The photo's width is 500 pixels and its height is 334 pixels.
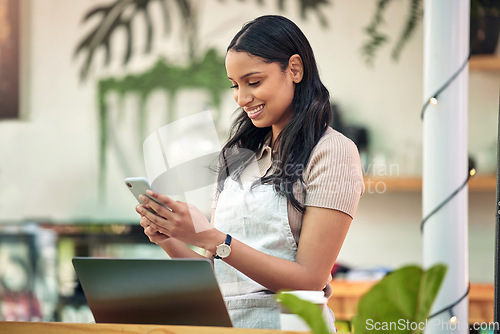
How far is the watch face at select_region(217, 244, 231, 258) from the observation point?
1.07 meters

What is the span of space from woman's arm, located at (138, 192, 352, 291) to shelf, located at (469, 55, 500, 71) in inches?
80.3

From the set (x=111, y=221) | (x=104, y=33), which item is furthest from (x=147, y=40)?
(x=111, y=221)

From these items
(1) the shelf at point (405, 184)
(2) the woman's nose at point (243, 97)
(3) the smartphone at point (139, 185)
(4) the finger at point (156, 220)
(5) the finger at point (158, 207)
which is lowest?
(1) the shelf at point (405, 184)

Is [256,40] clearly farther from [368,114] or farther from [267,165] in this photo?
[368,114]

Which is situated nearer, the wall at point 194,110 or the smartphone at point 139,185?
the smartphone at point 139,185

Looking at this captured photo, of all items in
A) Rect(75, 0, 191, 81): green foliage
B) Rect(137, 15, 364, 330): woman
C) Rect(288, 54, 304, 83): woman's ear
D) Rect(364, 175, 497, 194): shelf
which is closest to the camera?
Rect(137, 15, 364, 330): woman

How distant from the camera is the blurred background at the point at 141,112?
3084 millimetres

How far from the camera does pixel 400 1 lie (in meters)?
3.15

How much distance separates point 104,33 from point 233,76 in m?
2.58

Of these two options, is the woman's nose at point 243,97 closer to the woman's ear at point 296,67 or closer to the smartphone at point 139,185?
the woman's ear at point 296,67

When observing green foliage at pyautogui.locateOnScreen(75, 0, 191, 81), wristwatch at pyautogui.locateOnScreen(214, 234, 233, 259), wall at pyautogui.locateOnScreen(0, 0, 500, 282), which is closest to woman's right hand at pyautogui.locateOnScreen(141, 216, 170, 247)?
wristwatch at pyautogui.locateOnScreen(214, 234, 233, 259)

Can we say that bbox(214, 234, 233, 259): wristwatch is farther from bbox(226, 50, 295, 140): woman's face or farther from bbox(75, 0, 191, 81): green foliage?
bbox(75, 0, 191, 81): green foliage

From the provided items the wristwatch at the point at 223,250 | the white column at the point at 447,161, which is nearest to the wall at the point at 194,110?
the white column at the point at 447,161

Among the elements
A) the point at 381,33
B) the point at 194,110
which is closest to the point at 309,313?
the point at 381,33
